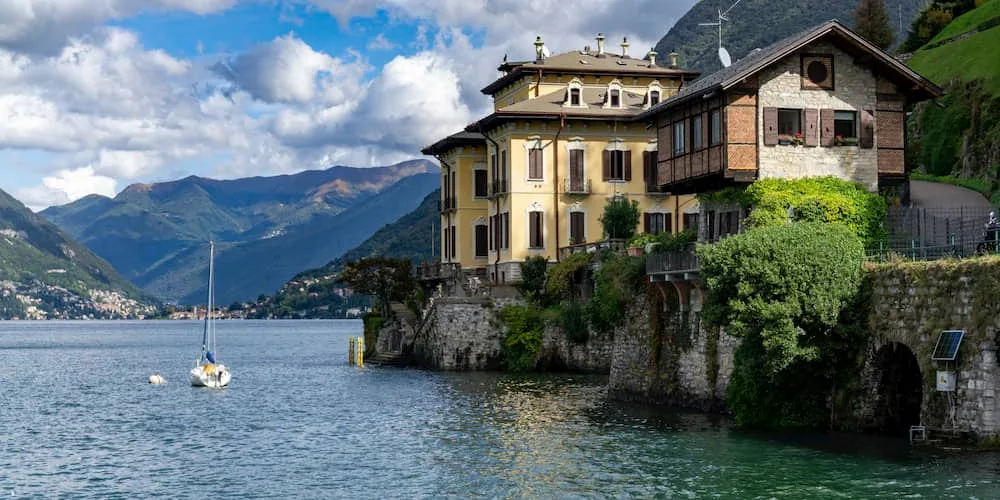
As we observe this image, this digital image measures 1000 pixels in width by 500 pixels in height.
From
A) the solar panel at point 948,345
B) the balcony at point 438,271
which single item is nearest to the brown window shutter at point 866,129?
the solar panel at point 948,345

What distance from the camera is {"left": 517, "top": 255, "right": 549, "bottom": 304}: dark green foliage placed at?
72375 millimetres

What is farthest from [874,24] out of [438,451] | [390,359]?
[438,451]

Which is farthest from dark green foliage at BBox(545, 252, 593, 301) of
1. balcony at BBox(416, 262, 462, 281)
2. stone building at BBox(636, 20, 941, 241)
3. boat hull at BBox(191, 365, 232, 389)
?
stone building at BBox(636, 20, 941, 241)

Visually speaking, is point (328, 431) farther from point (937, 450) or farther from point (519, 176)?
point (519, 176)

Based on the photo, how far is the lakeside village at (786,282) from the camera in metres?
33.6

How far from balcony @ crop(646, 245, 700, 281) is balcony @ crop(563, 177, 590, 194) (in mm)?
28475

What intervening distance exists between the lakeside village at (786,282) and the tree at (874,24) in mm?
40856

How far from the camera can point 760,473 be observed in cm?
3244

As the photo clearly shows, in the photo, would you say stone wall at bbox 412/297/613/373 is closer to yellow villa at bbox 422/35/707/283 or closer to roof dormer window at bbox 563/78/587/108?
yellow villa at bbox 422/35/707/283

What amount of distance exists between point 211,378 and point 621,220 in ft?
78.1

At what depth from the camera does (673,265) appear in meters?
44.5

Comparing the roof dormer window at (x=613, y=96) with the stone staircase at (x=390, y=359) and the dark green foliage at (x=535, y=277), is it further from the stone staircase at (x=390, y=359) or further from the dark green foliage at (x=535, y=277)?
the stone staircase at (x=390, y=359)

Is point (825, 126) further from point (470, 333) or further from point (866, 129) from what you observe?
point (470, 333)

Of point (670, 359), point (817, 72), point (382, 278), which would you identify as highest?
point (817, 72)
